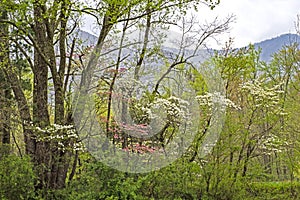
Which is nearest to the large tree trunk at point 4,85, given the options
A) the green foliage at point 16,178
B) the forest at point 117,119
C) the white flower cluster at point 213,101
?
the forest at point 117,119

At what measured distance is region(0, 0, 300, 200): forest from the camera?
557 cm

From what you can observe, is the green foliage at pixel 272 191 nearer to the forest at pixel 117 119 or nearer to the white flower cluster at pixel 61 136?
the forest at pixel 117 119

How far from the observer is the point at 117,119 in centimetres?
631

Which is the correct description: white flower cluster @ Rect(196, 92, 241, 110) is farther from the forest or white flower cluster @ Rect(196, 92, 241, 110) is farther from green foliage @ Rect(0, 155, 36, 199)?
green foliage @ Rect(0, 155, 36, 199)

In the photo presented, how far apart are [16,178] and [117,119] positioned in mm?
1755

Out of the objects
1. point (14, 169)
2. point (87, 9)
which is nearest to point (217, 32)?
point (87, 9)

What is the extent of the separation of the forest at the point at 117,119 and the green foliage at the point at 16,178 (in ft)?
0.05

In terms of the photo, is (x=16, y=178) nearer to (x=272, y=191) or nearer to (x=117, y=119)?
(x=117, y=119)

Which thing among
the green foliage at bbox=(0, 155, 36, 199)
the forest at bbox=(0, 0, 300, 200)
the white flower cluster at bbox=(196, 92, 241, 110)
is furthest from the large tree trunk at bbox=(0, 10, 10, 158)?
the white flower cluster at bbox=(196, 92, 241, 110)

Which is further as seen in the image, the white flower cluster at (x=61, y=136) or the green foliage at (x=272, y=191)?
the green foliage at (x=272, y=191)

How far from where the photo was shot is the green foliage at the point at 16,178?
5.44m

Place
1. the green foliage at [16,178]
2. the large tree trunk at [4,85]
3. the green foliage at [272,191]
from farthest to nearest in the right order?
the green foliage at [272,191]
the large tree trunk at [4,85]
the green foliage at [16,178]

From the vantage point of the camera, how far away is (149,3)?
5.79m

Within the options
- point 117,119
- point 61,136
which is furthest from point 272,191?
point 61,136
